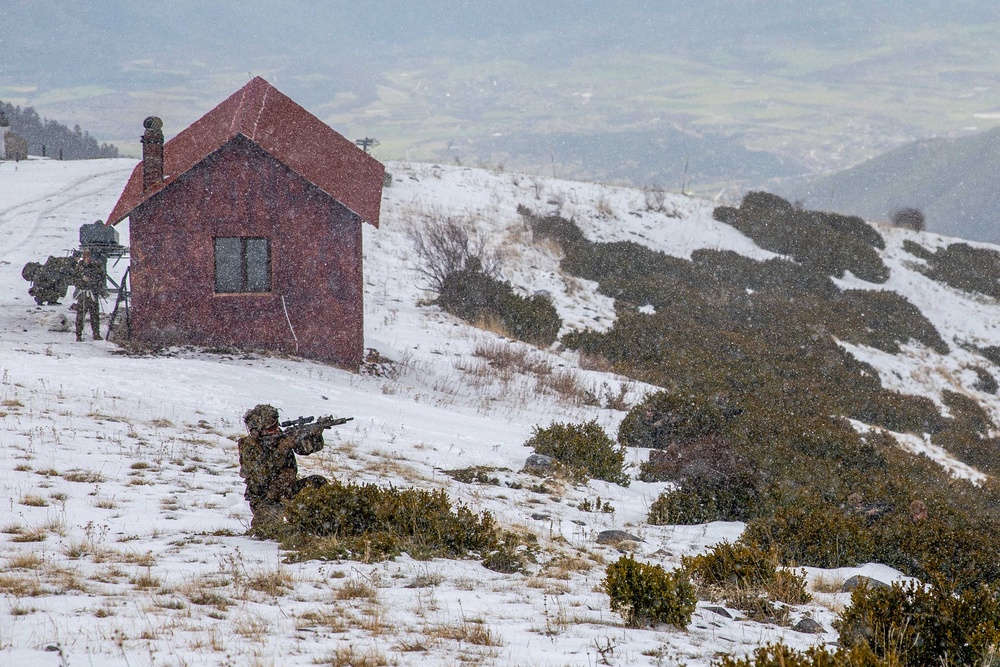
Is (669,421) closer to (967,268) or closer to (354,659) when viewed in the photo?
(354,659)

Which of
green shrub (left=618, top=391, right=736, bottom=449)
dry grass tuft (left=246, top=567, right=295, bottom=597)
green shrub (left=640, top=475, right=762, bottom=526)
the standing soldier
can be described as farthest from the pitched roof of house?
dry grass tuft (left=246, top=567, right=295, bottom=597)

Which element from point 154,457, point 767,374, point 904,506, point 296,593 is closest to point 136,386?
point 154,457

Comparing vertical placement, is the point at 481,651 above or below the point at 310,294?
below

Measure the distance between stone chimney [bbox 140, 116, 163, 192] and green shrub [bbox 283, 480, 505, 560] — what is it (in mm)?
11296

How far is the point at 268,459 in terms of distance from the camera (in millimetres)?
7086

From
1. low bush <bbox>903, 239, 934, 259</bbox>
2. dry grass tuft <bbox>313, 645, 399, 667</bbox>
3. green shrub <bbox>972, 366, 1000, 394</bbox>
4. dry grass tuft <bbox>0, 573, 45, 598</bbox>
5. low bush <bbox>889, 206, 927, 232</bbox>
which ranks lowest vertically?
green shrub <bbox>972, 366, 1000, 394</bbox>

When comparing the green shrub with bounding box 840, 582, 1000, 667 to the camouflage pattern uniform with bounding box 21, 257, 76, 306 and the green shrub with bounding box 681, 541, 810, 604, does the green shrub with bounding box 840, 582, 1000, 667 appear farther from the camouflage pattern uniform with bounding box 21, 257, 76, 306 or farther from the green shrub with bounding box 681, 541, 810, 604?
the camouflage pattern uniform with bounding box 21, 257, 76, 306

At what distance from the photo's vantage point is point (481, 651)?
435 cm

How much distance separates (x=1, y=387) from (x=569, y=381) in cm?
1119

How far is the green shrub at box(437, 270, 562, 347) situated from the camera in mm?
22953

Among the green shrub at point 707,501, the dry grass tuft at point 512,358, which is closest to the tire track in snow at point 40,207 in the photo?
the dry grass tuft at point 512,358

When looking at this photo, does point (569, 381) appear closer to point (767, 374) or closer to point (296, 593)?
point (767, 374)

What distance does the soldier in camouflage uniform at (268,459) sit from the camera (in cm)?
693

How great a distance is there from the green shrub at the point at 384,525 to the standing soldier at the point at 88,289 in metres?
10.9
